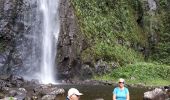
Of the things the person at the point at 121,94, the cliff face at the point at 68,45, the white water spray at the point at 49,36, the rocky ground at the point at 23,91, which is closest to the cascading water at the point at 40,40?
the white water spray at the point at 49,36

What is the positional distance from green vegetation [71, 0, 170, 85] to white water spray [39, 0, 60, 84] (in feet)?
8.67

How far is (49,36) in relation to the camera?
4378cm

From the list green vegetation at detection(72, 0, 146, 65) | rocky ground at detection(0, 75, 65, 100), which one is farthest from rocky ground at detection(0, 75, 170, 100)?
green vegetation at detection(72, 0, 146, 65)

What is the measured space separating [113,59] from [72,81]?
25.1 ft

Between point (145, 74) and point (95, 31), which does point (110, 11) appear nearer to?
point (95, 31)

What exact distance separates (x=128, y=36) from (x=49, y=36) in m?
12.4

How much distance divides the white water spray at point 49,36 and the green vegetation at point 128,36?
264cm

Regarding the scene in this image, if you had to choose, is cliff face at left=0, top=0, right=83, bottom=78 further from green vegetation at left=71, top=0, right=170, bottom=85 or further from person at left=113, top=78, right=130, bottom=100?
person at left=113, top=78, right=130, bottom=100

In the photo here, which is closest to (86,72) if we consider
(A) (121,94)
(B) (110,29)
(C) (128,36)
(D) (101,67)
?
(D) (101,67)

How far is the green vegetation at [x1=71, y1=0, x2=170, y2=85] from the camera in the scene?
4444 centimetres

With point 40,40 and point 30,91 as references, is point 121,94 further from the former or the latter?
point 40,40

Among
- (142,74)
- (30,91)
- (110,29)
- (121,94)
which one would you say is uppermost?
(110,29)

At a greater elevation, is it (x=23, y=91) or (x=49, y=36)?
(x=49, y=36)

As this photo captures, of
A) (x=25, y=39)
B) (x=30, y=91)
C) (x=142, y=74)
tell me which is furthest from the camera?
(x=142, y=74)
